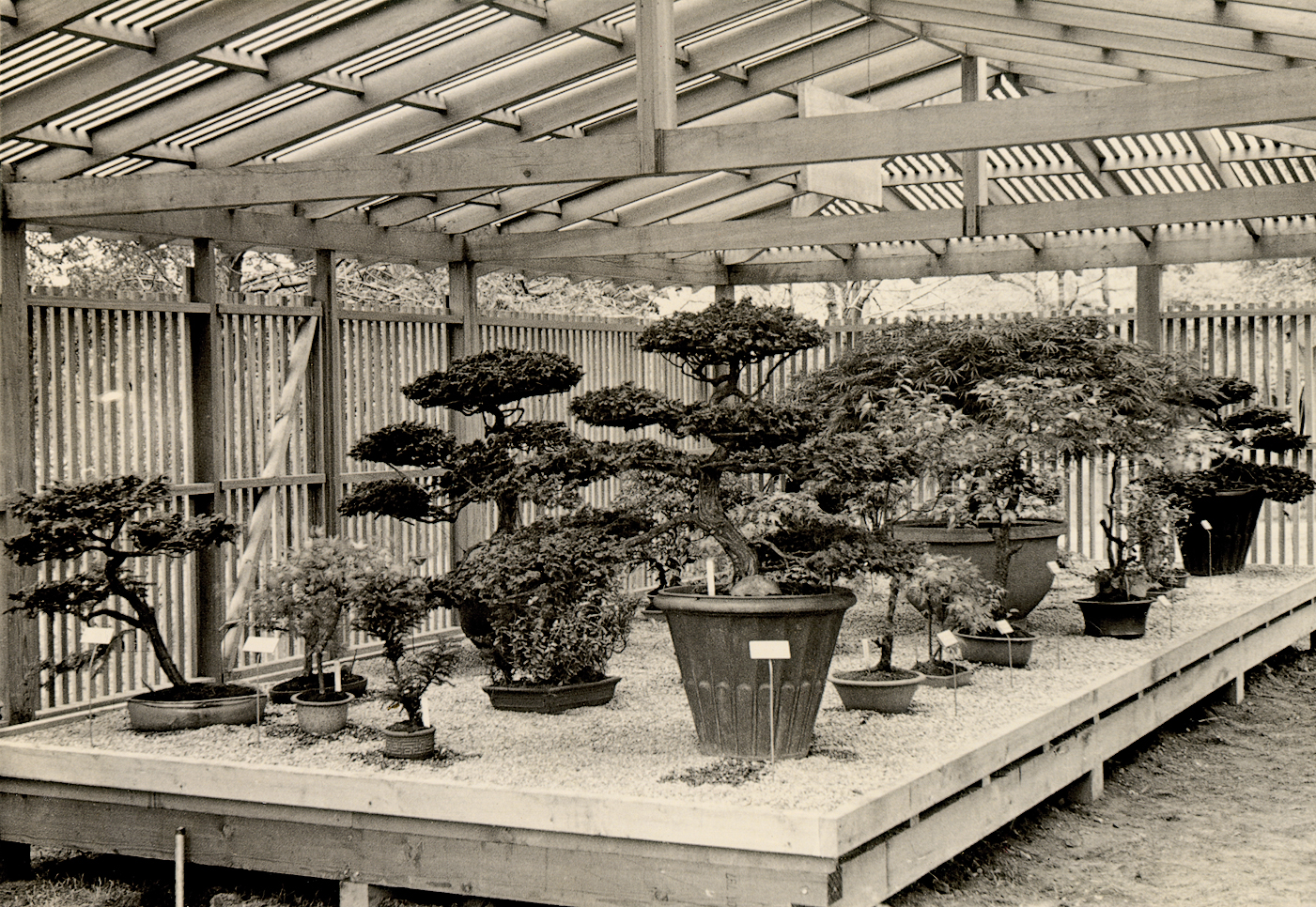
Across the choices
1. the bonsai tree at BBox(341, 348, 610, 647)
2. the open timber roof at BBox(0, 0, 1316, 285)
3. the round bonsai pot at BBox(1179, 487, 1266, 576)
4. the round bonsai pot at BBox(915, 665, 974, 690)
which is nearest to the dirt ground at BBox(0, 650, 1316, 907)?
the round bonsai pot at BBox(915, 665, 974, 690)

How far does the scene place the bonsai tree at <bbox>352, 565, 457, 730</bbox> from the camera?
16.3ft

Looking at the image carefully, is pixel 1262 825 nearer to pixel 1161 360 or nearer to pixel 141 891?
pixel 1161 360

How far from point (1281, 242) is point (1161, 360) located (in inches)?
86.1

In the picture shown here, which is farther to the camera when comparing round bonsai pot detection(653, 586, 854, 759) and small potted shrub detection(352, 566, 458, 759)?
small potted shrub detection(352, 566, 458, 759)

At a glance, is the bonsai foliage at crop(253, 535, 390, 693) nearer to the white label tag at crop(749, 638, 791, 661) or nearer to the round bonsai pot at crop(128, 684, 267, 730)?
the round bonsai pot at crop(128, 684, 267, 730)

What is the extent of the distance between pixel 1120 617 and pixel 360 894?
4.16 m

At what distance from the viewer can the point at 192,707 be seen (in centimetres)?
548

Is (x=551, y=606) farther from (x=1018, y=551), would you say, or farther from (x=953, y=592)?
(x=1018, y=551)

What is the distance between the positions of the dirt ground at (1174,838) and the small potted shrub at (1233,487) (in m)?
2.06

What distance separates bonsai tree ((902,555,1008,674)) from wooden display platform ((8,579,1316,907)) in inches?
23.3

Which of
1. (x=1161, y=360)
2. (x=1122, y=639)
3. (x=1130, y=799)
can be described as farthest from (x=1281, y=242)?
(x=1130, y=799)

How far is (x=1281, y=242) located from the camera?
8992 millimetres

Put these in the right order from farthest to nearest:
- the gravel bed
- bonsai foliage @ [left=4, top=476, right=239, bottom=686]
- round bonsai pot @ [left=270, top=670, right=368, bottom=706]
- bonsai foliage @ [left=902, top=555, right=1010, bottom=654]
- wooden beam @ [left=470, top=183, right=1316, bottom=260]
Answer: wooden beam @ [left=470, top=183, right=1316, bottom=260] < round bonsai pot @ [left=270, top=670, right=368, bottom=706] < bonsai foliage @ [left=902, top=555, right=1010, bottom=654] < bonsai foliage @ [left=4, top=476, right=239, bottom=686] < the gravel bed

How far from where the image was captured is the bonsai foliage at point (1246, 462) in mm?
8766
